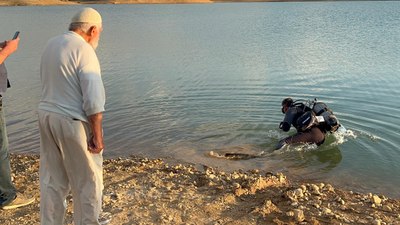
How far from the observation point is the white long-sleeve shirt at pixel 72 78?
11.5 ft

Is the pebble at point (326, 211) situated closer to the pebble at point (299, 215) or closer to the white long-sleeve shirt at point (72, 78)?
the pebble at point (299, 215)

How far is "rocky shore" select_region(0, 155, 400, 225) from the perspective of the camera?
5074mm

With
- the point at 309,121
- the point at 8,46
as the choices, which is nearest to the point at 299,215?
the point at 8,46

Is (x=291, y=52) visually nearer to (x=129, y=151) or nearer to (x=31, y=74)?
(x=31, y=74)

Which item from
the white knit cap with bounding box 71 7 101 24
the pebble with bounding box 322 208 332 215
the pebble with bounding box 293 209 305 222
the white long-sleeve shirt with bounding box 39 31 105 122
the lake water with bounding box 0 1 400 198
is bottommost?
the lake water with bounding box 0 1 400 198

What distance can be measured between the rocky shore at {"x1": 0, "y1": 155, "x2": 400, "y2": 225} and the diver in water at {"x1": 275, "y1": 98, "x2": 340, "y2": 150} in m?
2.03

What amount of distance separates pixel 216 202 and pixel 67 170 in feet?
7.36

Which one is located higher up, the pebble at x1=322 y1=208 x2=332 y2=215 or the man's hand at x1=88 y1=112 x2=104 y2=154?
the man's hand at x1=88 y1=112 x2=104 y2=154

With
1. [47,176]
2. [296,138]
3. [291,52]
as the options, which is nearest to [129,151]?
[296,138]

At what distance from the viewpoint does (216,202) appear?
18.2 feet

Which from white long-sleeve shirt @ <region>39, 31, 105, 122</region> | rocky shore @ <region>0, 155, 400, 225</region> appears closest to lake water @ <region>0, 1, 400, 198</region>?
rocky shore @ <region>0, 155, 400, 225</region>

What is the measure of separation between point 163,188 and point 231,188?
3.11ft

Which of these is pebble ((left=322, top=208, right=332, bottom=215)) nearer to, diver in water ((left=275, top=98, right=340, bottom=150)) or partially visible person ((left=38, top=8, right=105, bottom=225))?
partially visible person ((left=38, top=8, right=105, bottom=225))

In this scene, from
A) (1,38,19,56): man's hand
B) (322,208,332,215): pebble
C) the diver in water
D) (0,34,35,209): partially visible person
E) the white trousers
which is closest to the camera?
the white trousers
